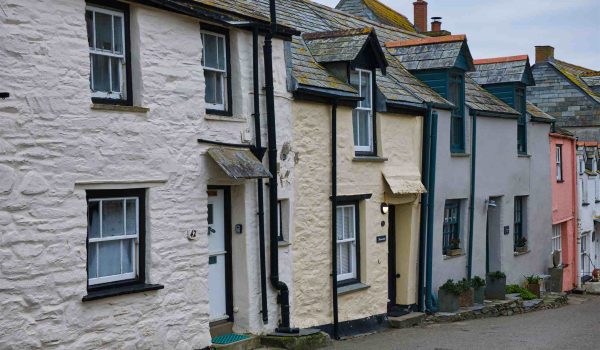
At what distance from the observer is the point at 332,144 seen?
16.0m

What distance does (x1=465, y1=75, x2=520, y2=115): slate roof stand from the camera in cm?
2265

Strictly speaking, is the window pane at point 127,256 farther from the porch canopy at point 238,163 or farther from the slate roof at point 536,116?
the slate roof at point 536,116

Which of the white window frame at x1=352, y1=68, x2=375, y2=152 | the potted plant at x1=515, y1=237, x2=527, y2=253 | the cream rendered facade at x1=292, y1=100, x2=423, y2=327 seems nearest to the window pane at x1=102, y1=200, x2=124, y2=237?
the cream rendered facade at x1=292, y1=100, x2=423, y2=327

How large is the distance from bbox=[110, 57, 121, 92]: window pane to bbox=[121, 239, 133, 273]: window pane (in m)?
2.04

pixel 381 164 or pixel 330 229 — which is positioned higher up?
pixel 381 164

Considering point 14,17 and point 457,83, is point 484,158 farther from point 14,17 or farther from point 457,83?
point 14,17

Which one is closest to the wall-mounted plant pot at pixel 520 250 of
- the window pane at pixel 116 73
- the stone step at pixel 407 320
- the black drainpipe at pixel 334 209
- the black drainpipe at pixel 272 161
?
the stone step at pixel 407 320

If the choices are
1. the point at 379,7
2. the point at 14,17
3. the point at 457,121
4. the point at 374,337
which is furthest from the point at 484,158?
the point at 14,17

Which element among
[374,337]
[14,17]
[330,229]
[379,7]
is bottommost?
[374,337]

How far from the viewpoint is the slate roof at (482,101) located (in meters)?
22.6

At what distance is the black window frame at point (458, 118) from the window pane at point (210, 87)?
9426mm

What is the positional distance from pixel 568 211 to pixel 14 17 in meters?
24.3

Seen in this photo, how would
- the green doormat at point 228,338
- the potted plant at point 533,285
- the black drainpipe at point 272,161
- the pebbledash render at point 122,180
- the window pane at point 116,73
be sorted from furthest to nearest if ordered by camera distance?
the potted plant at point 533,285, the black drainpipe at point 272,161, the green doormat at point 228,338, the window pane at point 116,73, the pebbledash render at point 122,180

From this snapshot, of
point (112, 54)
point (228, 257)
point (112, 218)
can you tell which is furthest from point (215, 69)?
point (112, 218)
